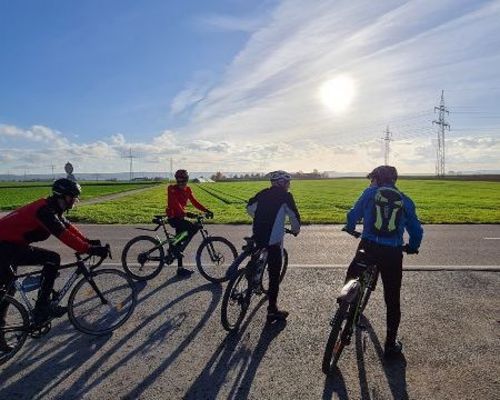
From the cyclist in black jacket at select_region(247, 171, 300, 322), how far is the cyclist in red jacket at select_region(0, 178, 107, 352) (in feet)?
7.08

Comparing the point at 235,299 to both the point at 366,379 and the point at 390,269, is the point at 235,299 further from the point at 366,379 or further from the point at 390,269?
the point at 390,269

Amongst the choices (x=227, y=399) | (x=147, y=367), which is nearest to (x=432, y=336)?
(x=227, y=399)

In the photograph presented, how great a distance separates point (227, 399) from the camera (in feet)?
13.0

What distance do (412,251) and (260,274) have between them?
2.28 metres

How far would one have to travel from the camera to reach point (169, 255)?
27.1ft

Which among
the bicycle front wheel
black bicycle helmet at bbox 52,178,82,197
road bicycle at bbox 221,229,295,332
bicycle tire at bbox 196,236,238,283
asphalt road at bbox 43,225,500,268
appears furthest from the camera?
asphalt road at bbox 43,225,500,268

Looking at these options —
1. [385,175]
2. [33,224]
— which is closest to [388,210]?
[385,175]

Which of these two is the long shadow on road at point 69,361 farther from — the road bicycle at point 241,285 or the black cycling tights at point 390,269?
the black cycling tights at point 390,269

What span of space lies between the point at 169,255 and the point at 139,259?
1.95 ft

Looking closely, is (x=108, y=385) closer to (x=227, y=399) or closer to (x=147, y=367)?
(x=147, y=367)

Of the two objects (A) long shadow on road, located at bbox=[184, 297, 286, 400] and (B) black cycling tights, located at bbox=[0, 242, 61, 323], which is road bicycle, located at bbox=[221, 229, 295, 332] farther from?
(B) black cycling tights, located at bbox=[0, 242, 61, 323]

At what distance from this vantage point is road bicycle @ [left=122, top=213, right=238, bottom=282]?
8031 mm

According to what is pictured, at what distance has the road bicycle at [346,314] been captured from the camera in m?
4.36

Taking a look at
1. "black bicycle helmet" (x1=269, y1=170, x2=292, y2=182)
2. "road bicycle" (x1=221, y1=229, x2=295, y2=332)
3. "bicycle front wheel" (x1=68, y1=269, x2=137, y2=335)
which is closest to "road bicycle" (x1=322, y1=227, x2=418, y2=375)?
"road bicycle" (x1=221, y1=229, x2=295, y2=332)
